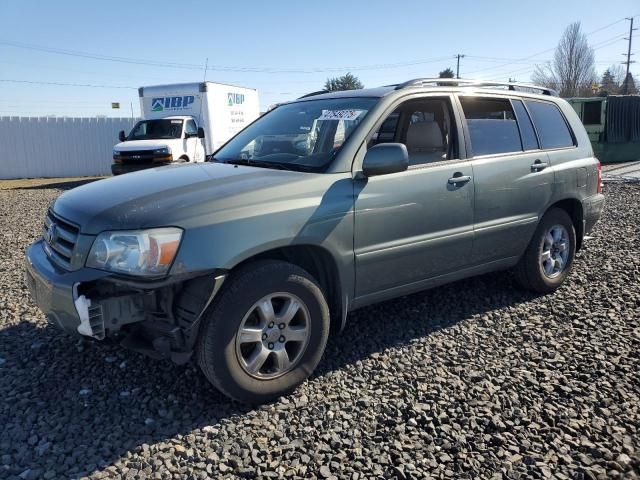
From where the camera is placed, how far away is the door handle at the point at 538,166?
4.55m

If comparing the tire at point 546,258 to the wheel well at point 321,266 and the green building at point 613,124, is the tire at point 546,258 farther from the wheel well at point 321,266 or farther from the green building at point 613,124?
the green building at point 613,124

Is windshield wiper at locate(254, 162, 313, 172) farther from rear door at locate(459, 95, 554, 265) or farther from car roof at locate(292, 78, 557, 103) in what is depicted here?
rear door at locate(459, 95, 554, 265)

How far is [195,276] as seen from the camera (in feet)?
9.20

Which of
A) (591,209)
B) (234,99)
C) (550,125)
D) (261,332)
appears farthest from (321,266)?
(234,99)

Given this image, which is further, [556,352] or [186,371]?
[556,352]

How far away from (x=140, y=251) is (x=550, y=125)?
3979mm

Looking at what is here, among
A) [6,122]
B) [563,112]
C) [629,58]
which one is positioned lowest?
[563,112]

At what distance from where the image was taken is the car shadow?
275cm

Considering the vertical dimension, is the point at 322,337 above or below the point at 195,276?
below

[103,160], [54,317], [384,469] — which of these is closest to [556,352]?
[384,469]

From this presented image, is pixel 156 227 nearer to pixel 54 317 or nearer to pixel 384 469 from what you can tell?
pixel 54 317

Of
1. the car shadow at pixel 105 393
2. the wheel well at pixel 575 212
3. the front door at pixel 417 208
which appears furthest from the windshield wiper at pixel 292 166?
the wheel well at pixel 575 212

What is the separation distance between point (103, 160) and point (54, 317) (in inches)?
792

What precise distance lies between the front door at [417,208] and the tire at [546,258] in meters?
0.94
